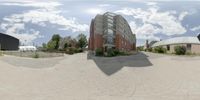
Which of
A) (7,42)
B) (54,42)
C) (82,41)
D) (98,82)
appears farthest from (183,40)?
(98,82)

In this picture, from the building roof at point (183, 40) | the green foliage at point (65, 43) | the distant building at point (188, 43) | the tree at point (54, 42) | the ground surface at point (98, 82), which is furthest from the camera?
the building roof at point (183, 40)

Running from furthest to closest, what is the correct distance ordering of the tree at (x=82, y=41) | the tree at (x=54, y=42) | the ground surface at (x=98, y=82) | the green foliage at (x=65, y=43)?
the tree at (x=82, y=41), the green foliage at (x=65, y=43), the tree at (x=54, y=42), the ground surface at (x=98, y=82)

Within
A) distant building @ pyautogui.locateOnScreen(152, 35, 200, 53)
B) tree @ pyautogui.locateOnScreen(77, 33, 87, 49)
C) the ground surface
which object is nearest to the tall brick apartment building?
the ground surface

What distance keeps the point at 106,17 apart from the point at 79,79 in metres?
21.1

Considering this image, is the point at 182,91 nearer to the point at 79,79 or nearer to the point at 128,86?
the point at 128,86

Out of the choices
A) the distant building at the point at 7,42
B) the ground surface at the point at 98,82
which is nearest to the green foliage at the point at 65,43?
the distant building at the point at 7,42

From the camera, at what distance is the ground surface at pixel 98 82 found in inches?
693

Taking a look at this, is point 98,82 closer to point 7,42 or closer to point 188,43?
point 188,43

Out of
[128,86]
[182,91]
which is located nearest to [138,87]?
[128,86]

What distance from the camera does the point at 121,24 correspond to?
45500 mm

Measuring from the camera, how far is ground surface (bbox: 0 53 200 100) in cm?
1759

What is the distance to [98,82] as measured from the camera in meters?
21.7

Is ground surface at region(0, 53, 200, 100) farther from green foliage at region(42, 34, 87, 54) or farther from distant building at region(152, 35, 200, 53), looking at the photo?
distant building at region(152, 35, 200, 53)

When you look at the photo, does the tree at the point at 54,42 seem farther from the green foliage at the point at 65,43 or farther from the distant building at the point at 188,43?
the distant building at the point at 188,43
